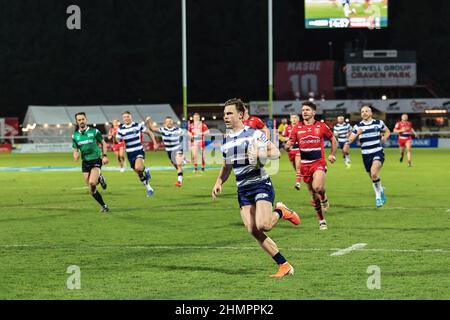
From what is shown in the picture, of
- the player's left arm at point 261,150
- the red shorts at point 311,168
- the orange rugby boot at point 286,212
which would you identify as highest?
the player's left arm at point 261,150

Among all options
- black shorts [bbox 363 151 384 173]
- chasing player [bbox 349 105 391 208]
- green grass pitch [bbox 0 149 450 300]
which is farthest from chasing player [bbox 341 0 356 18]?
black shorts [bbox 363 151 384 173]

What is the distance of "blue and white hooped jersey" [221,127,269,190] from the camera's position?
10164mm

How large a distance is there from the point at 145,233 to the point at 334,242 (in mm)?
3368

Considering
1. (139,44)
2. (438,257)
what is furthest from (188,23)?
(438,257)

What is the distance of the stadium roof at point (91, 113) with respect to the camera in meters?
67.4

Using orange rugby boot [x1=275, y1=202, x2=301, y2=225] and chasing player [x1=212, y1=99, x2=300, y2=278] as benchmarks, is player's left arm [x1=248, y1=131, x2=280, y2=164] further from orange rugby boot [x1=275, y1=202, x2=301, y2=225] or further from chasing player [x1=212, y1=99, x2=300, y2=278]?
orange rugby boot [x1=275, y1=202, x2=301, y2=225]

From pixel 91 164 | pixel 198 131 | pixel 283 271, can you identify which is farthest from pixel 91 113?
pixel 283 271

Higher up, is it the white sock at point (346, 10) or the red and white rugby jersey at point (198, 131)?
the white sock at point (346, 10)

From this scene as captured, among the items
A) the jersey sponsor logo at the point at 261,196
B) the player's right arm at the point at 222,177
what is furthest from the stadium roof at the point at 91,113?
the jersey sponsor logo at the point at 261,196

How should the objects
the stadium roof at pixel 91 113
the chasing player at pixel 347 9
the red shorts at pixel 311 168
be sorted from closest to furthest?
1. the red shorts at pixel 311 168
2. the chasing player at pixel 347 9
3. the stadium roof at pixel 91 113

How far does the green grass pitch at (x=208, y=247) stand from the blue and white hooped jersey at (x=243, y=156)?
1.13m

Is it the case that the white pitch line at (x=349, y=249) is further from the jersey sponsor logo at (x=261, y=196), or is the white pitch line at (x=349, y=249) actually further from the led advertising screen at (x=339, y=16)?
the led advertising screen at (x=339, y=16)

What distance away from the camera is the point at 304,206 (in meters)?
19.1

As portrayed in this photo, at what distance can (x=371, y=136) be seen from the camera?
63.3 ft
